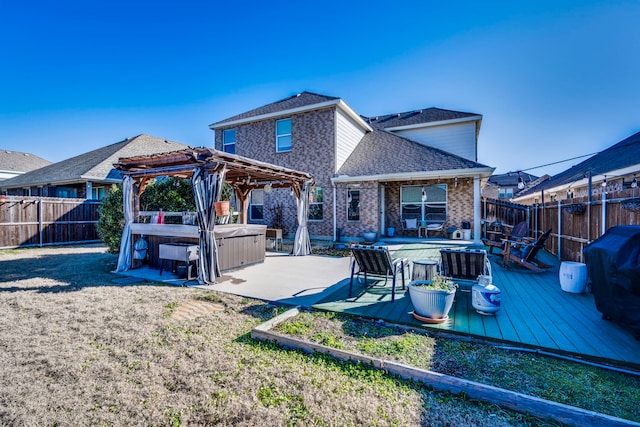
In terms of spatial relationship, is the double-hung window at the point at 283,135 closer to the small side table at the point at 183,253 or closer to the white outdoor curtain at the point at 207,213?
the white outdoor curtain at the point at 207,213

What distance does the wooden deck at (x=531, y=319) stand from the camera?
326 cm

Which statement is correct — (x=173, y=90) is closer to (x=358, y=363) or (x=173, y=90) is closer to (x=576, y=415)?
(x=358, y=363)

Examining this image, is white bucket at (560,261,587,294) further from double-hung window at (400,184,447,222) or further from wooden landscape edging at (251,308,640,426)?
double-hung window at (400,184,447,222)

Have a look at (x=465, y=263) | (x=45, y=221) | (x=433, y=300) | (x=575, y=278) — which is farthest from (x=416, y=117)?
(x=45, y=221)

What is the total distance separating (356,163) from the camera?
13719 mm

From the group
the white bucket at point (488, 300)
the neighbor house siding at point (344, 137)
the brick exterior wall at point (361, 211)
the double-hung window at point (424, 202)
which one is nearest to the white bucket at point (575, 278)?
the white bucket at point (488, 300)

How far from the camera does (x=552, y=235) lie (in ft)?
32.3

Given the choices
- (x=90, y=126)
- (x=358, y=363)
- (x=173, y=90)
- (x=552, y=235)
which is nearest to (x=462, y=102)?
(x=552, y=235)

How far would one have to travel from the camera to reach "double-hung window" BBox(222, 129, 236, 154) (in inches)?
629

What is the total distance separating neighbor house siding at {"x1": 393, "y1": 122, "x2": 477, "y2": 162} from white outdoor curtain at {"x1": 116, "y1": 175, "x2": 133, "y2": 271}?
13872 mm

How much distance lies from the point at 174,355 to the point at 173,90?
1358cm

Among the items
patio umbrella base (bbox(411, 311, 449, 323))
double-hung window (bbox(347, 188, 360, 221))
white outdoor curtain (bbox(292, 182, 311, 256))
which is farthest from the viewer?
double-hung window (bbox(347, 188, 360, 221))

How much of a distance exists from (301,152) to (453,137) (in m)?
8.15

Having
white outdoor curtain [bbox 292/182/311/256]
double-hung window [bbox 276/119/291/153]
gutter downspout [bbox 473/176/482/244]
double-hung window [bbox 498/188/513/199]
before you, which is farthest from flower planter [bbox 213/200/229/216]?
double-hung window [bbox 498/188/513/199]
